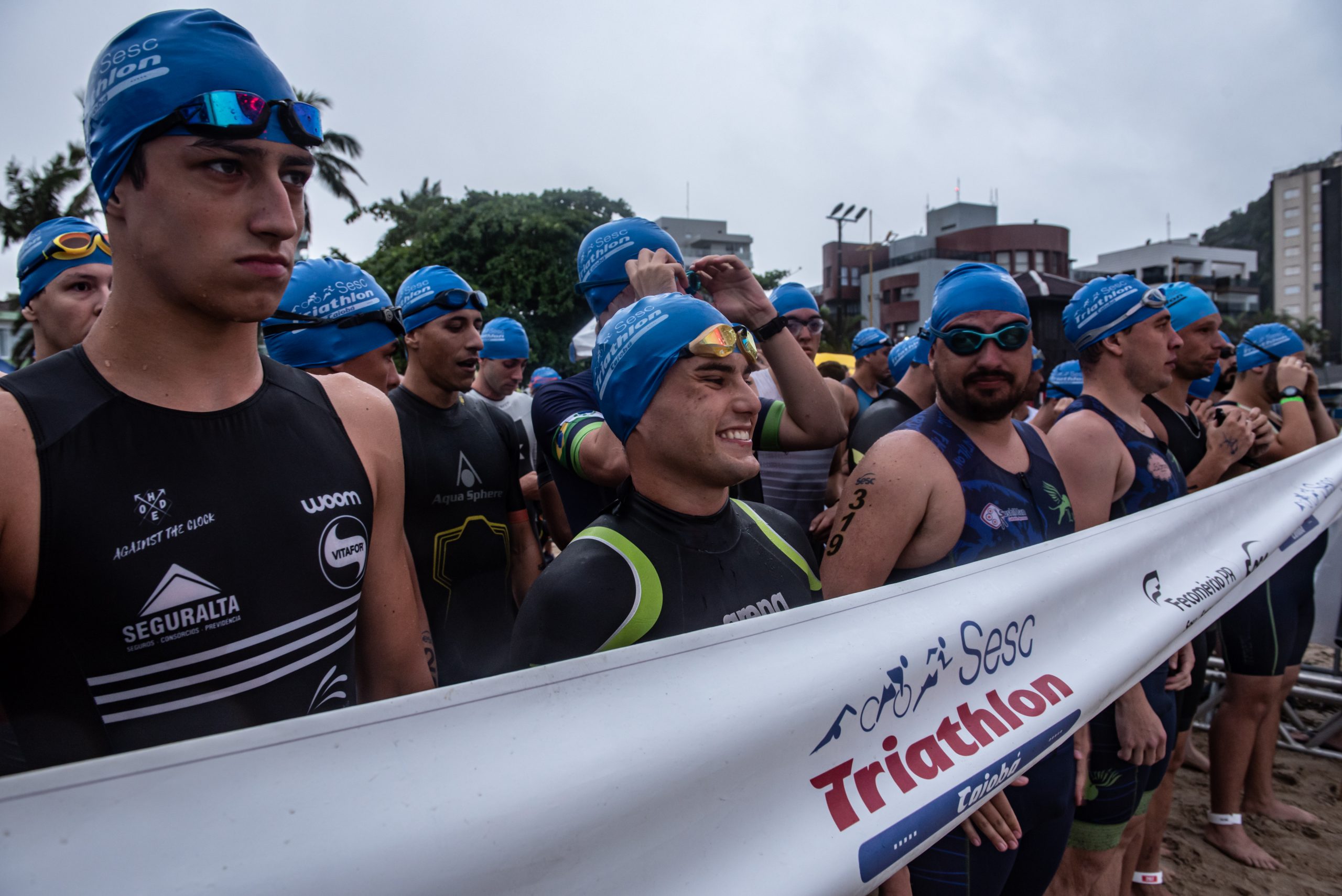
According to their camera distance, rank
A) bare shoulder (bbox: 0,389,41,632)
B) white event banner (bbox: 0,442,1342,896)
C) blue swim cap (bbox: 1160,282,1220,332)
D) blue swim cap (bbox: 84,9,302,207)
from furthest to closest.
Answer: blue swim cap (bbox: 1160,282,1220,332)
blue swim cap (bbox: 84,9,302,207)
bare shoulder (bbox: 0,389,41,632)
white event banner (bbox: 0,442,1342,896)

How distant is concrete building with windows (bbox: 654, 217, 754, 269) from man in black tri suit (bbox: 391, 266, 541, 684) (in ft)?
221

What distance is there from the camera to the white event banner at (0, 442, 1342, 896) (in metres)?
0.86

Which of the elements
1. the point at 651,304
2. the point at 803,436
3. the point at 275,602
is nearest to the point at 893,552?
the point at 803,436

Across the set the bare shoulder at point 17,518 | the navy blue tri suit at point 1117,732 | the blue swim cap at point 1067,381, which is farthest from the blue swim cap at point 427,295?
the blue swim cap at point 1067,381

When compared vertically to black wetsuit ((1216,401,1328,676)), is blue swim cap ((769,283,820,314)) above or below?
above

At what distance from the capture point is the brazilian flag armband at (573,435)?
→ 2637 millimetres

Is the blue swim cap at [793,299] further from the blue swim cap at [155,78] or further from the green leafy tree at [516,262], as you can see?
the green leafy tree at [516,262]

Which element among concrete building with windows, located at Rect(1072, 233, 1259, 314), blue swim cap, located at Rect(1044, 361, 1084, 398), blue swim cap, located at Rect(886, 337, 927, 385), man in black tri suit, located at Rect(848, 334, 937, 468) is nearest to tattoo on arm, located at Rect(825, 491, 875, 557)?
man in black tri suit, located at Rect(848, 334, 937, 468)

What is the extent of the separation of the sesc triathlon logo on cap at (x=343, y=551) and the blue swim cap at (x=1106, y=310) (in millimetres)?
3492

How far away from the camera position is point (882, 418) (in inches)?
192

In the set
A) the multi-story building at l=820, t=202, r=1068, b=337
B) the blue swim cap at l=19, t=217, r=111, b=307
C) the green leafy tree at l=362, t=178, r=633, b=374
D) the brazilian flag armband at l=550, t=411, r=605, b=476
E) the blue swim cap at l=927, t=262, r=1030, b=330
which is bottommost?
the brazilian flag armband at l=550, t=411, r=605, b=476

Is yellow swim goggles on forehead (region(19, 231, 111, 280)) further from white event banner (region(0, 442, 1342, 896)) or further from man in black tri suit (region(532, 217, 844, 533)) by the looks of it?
white event banner (region(0, 442, 1342, 896))

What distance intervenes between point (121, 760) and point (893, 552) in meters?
2.15

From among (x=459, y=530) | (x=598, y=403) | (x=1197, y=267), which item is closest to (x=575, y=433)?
(x=598, y=403)
